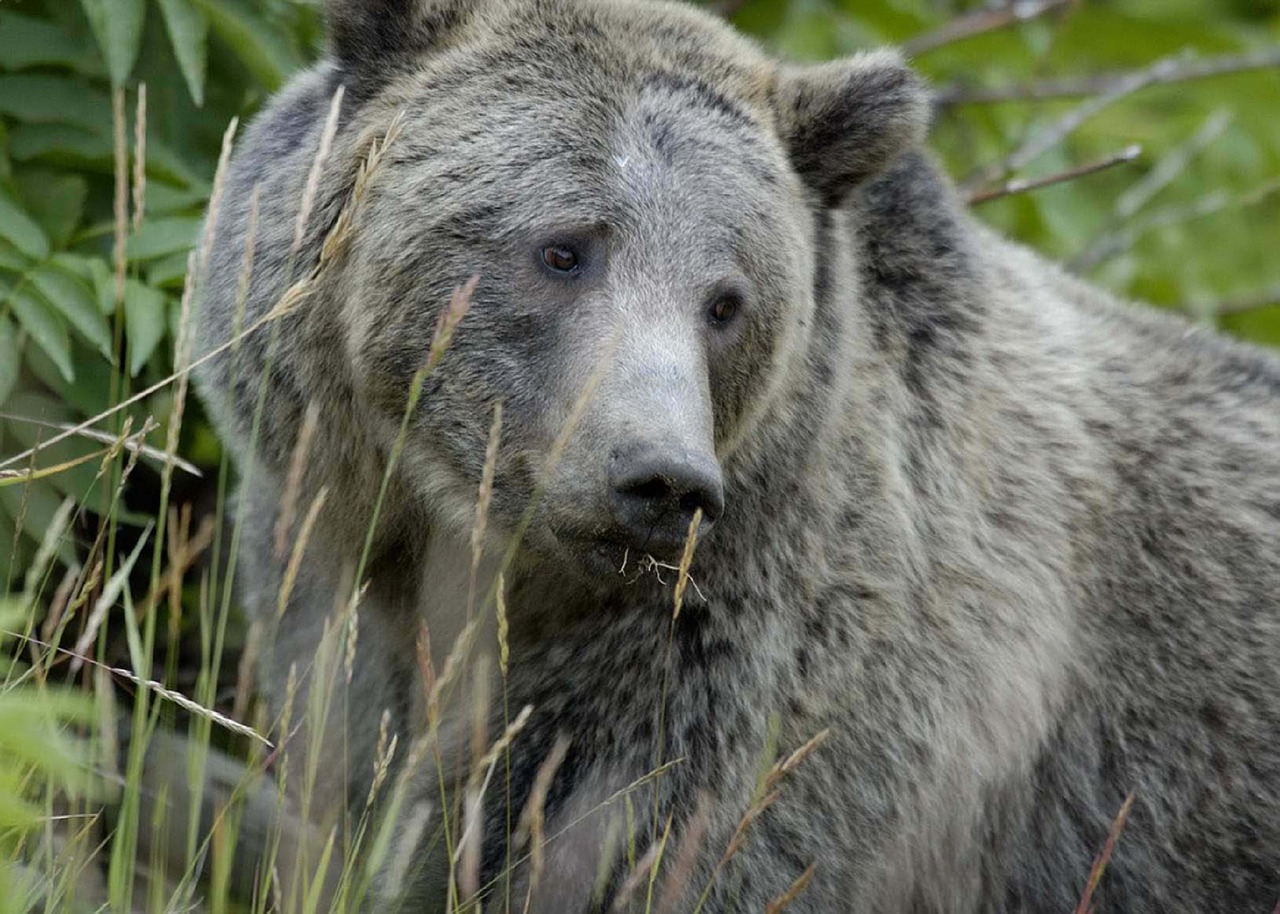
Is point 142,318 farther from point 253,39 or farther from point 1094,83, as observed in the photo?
point 1094,83

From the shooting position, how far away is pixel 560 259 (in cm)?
353

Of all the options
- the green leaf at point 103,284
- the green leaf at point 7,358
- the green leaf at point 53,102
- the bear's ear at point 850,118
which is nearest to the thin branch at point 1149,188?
the bear's ear at point 850,118

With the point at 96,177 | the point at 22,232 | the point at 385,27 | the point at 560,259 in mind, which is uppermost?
the point at 385,27

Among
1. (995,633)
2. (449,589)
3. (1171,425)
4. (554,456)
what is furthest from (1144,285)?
(554,456)

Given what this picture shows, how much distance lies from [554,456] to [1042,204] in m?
4.59

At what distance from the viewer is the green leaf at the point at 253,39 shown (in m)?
4.50

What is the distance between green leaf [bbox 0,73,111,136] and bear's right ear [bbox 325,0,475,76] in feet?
3.90

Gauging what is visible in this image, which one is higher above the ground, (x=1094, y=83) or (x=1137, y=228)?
(x=1094, y=83)

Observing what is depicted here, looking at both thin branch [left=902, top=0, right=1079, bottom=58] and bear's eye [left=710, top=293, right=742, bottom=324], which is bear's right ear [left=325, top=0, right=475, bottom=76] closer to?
bear's eye [left=710, top=293, right=742, bottom=324]

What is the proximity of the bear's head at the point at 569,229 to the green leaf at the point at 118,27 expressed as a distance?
69 cm

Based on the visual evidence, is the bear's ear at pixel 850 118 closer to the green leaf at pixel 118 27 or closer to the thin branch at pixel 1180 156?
the green leaf at pixel 118 27

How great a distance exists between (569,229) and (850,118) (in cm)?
79

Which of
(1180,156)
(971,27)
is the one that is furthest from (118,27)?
(1180,156)

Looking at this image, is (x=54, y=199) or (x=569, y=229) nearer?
(x=569, y=229)
